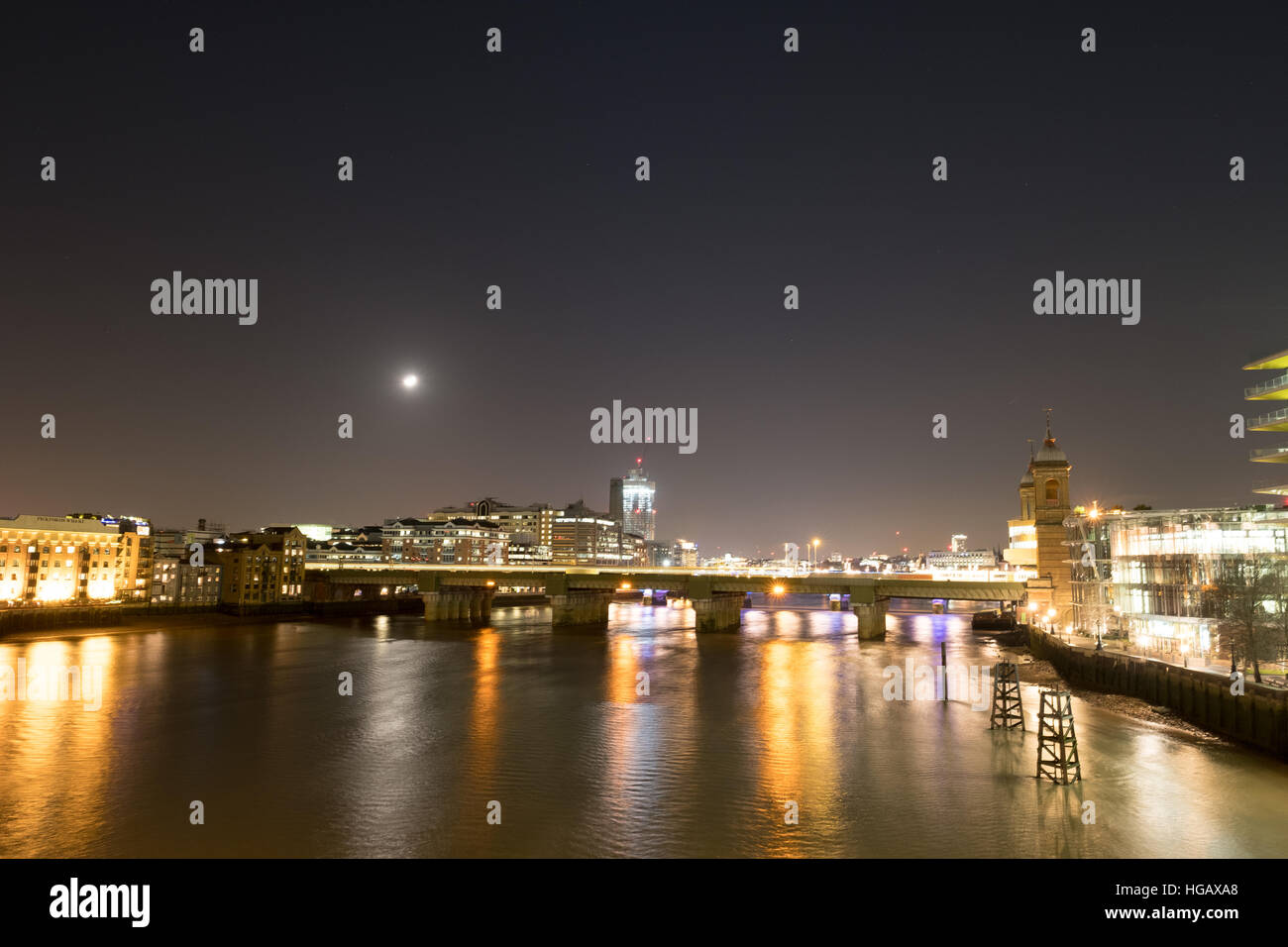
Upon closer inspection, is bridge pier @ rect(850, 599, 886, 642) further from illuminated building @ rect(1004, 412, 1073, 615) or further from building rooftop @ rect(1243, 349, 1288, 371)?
building rooftop @ rect(1243, 349, 1288, 371)

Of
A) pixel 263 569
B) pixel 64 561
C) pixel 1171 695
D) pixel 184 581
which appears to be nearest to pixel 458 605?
pixel 263 569

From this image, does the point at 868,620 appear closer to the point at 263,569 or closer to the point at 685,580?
the point at 685,580

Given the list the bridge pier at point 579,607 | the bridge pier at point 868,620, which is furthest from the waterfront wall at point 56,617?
the bridge pier at point 868,620

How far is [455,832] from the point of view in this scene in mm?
26281

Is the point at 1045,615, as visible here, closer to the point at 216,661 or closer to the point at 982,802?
the point at 982,802

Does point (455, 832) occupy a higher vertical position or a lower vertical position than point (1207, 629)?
lower

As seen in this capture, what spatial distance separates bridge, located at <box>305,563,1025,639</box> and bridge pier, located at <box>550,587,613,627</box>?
0.14m

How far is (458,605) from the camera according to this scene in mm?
128125

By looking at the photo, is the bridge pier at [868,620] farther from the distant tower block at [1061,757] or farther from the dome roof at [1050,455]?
the distant tower block at [1061,757]

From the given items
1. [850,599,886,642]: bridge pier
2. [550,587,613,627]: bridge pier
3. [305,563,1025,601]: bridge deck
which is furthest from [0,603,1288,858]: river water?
[550,587,613,627]: bridge pier

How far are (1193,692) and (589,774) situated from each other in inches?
1278

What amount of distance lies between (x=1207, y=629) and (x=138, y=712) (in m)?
65.2

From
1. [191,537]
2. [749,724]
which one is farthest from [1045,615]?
[191,537]

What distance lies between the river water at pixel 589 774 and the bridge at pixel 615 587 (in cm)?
2860
